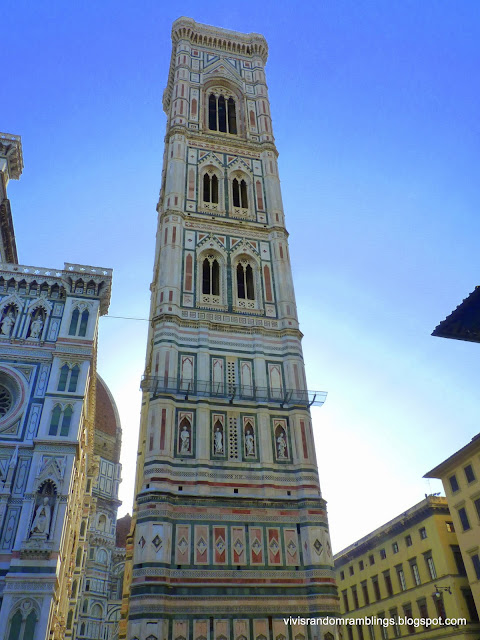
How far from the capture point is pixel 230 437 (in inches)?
818

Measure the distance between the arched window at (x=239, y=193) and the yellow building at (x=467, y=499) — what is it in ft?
54.9

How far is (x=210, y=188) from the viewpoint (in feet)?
95.6

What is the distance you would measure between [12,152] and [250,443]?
19.8 m

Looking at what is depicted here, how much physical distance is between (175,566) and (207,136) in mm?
22481

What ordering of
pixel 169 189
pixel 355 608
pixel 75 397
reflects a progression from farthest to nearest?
pixel 355 608, pixel 169 189, pixel 75 397

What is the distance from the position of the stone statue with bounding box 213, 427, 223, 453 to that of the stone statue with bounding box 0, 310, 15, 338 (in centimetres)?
895

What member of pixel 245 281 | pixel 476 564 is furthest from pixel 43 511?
pixel 476 564

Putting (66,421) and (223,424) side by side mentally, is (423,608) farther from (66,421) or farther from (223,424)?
(66,421)

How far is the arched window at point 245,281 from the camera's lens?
25.6 m

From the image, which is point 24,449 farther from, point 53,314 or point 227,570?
point 227,570

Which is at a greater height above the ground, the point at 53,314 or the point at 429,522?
the point at 53,314

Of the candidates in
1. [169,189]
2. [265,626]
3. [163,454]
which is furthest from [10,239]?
[265,626]

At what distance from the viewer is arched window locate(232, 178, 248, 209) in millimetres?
29156

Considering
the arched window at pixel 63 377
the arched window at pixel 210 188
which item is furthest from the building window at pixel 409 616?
the arched window at pixel 210 188
